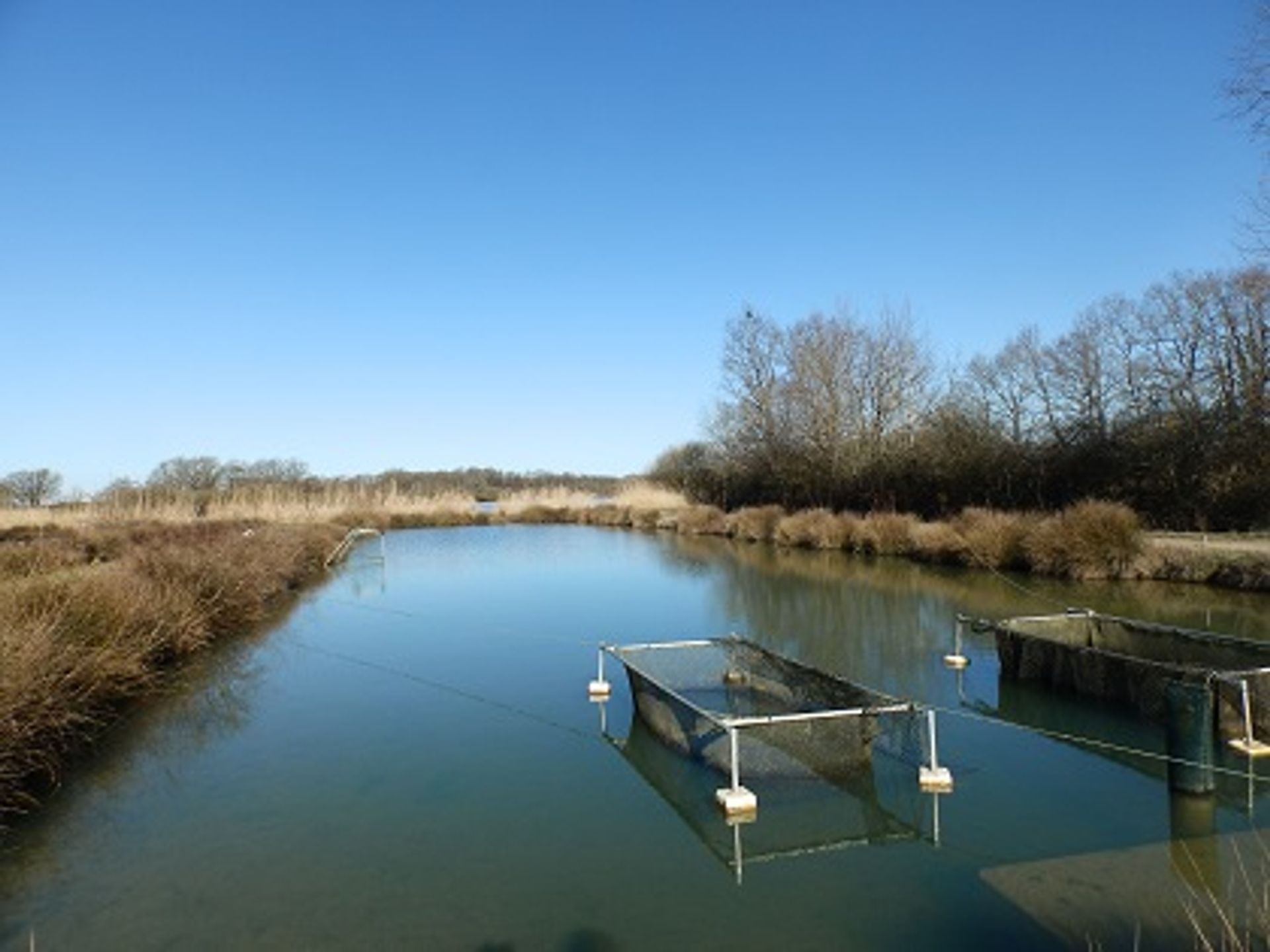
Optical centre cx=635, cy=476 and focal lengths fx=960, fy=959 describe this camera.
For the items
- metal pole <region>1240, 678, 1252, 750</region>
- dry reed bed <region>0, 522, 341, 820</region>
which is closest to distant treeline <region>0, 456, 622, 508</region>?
dry reed bed <region>0, 522, 341, 820</region>

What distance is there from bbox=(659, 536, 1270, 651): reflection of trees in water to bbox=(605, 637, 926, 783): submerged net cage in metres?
4.93

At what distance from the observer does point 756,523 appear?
34719 millimetres

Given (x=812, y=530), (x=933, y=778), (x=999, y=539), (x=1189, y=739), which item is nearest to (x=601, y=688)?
(x=933, y=778)

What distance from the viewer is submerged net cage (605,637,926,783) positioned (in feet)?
22.4

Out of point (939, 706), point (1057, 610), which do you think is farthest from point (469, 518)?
point (939, 706)

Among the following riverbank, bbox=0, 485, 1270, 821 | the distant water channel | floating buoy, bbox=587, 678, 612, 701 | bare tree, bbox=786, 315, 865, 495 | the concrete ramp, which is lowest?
the distant water channel

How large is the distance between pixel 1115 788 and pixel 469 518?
43509 millimetres

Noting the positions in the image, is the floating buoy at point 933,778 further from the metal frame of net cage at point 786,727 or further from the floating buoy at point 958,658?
the floating buoy at point 958,658

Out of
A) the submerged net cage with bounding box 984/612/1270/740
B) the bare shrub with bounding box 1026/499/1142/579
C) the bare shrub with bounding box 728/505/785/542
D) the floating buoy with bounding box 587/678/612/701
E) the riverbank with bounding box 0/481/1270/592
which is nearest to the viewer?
the submerged net cage with bounding box 984/612/1270/740

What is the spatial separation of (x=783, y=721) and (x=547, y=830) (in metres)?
1.75

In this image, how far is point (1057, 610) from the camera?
15211 millimetres

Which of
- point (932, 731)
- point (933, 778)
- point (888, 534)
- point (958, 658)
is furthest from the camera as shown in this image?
point (888, 534)

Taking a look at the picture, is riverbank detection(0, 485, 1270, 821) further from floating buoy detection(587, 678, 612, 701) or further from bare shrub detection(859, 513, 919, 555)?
floating buoy detection(587, 678, 612, 701)

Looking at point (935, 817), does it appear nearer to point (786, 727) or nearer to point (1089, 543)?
point (786, 727)
